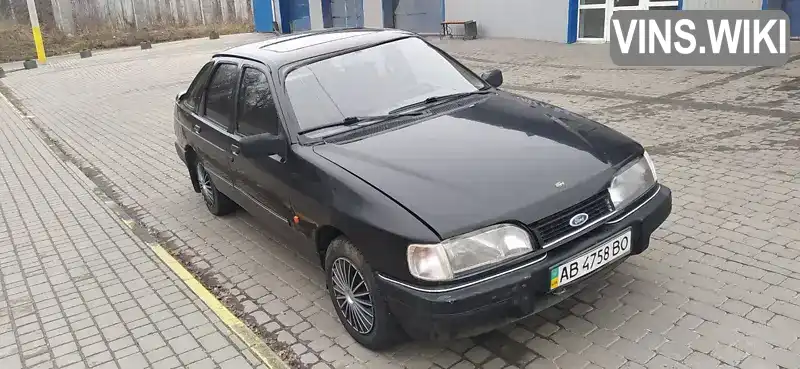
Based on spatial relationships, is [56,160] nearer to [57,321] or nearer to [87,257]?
[87,257]

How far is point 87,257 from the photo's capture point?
529 centimetres

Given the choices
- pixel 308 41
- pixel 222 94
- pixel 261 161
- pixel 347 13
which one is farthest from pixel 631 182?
pixel 347 13

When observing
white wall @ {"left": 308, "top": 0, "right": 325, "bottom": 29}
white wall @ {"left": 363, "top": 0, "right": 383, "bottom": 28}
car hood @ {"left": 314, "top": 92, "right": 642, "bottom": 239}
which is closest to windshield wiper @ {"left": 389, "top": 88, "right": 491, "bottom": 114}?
car hood @ {"left": 314, "top": 92, "right": 642, "bottom": 239}

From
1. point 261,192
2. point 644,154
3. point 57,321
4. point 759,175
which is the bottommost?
point 57,321

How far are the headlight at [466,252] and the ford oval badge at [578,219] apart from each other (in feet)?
0.93

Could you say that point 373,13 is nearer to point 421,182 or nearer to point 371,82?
point 371,82

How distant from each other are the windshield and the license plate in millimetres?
1640

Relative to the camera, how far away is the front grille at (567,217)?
3037mm

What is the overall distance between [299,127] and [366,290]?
3.96 ft

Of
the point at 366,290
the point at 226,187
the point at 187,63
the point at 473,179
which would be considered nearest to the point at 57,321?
the point at 226,187

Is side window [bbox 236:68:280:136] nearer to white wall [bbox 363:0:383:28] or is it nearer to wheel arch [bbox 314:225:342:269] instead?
wheel arch [bbox 314:225:342:269]

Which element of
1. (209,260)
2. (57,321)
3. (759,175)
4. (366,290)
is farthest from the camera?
(759,175)

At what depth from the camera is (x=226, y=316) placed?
13.4ft

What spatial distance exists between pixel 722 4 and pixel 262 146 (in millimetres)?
12127
